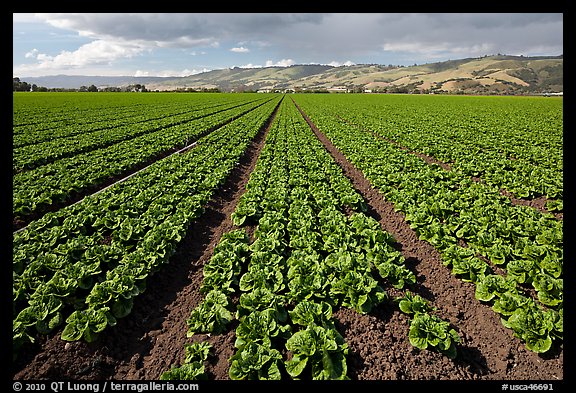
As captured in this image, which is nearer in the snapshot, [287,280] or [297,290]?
[297,290]

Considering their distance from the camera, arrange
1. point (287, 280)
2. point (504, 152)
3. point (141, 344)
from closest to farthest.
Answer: point (141, 344)
point (287, 280)
point (504, 152)

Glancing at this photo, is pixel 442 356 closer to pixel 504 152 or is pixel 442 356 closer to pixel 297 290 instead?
pixel 297 290

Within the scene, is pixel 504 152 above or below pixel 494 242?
above

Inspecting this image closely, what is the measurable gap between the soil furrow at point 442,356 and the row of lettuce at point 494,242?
0.29 m

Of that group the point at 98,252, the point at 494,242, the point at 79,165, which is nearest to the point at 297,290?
the point at 98,252

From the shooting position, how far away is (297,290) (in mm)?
5660

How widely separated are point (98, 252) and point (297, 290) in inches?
187

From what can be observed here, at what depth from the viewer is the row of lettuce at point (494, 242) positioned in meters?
5.33

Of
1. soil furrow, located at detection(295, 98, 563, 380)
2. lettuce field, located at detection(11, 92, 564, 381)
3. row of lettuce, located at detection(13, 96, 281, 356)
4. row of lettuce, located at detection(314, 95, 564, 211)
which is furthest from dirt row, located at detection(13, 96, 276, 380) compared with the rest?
row of lettuce, located at detection(314, 95, 564, 211)

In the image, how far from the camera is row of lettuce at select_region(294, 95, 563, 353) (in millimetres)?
5328

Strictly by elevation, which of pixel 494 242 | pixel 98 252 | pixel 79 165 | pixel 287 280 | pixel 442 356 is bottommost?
pixel 442 356

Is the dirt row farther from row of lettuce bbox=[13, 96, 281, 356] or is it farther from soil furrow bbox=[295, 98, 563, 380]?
soil furrow bbox=[295, 98, 563, 380]

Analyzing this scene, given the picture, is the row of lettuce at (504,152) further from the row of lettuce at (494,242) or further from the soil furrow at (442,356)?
the soil furrow at (442,356)
